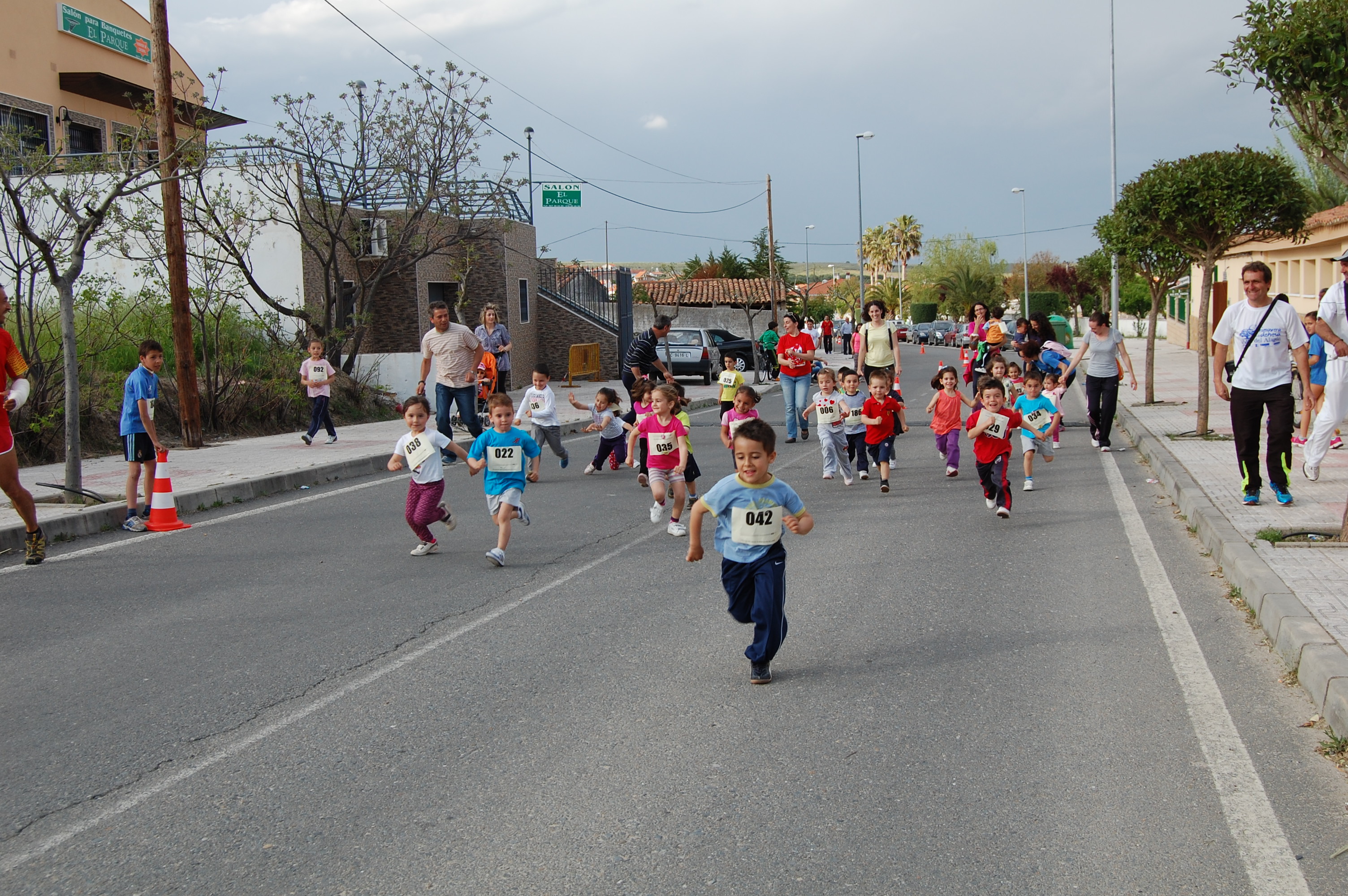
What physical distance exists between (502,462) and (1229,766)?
5.31 meters

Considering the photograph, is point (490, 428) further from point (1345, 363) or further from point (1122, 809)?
point (1345, 363)

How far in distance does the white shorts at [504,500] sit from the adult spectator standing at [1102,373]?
8.56m

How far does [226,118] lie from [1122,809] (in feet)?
113

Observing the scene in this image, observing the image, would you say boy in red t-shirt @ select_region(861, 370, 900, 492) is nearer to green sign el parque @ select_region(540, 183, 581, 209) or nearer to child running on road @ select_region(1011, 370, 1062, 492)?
child running on road @ select_region(1011, 370, 1062, 492)

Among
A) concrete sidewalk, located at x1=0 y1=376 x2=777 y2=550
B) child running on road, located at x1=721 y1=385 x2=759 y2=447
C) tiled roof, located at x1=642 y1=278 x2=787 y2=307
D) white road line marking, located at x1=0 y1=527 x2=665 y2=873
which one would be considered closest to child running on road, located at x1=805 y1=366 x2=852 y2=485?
child running on road, located at x1=721 y1=385 x2=759 y2=447

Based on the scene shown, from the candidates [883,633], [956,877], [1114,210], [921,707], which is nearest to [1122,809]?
[956,877]

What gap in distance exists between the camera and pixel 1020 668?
18.8 feet

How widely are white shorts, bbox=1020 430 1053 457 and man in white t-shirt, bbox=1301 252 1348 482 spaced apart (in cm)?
242

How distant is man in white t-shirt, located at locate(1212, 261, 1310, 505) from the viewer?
9.11 metres

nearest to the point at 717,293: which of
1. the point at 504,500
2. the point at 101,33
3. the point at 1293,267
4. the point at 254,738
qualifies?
the point at 101,33

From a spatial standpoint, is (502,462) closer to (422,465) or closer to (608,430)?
(422,465)

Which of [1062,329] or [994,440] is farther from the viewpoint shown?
[1062,329]

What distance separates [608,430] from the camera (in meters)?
13.1

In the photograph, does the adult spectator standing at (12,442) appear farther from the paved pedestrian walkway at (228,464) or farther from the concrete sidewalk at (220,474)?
the paved pedestrian walkway at (228,464)
